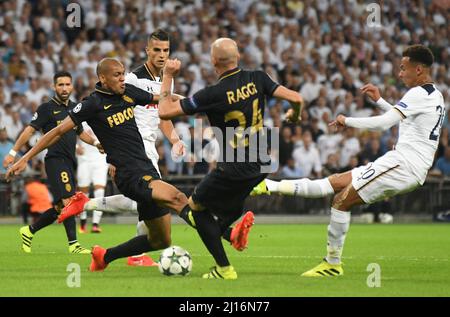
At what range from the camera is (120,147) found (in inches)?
404

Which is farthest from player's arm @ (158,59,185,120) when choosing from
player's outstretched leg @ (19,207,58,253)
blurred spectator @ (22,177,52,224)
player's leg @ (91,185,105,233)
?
blurred spectator @ (22,177,52,224)

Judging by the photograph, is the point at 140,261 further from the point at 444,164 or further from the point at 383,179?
the point at 444,164

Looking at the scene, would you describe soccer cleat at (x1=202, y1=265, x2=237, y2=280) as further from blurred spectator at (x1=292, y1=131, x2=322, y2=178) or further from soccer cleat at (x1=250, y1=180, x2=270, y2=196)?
blurred spectator at (x1=292, y1=131, x2=322, y2=178)

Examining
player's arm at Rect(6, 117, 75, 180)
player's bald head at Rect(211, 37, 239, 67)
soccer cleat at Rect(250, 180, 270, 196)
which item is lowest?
soccer cleat at Rect(250, 180, 270, 196)

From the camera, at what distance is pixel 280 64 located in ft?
83.1

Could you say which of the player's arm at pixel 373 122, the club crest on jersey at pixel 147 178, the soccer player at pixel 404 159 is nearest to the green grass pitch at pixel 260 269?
the soccer player at pixel 404 159

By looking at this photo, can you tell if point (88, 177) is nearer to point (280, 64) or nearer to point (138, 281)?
point (280, 64)

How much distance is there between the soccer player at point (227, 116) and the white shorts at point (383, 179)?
1.12 meters

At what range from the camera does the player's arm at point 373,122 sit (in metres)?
9.86

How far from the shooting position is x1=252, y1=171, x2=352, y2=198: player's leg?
35.9 feet

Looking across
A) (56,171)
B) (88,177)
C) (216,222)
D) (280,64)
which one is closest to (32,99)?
(88,177)

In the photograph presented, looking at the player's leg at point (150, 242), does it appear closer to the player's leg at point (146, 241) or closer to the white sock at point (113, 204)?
the player's leg at point (146, 241)

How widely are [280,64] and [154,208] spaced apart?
50.9 ft

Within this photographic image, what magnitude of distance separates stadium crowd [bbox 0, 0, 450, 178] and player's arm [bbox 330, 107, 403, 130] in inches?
456
